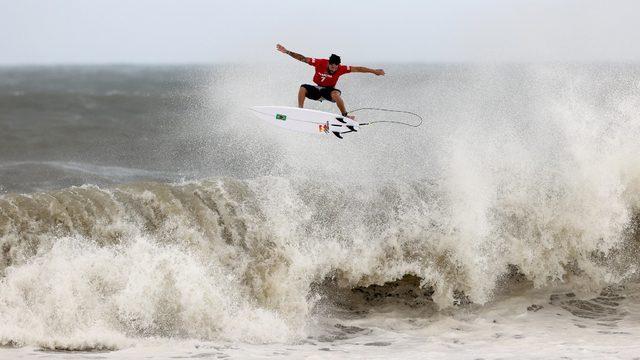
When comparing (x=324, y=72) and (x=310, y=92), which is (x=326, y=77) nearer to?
(x=324, y=72)

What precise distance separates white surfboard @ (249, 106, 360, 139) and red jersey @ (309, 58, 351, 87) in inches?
21.5

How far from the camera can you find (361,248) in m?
11.5

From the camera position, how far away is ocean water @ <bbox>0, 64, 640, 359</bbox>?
880cm

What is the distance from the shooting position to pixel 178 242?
34.8 ft

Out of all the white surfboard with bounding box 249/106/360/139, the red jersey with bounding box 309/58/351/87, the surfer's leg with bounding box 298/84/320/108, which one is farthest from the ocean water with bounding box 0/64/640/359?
the red jersey with bounding box 309/58/351/87


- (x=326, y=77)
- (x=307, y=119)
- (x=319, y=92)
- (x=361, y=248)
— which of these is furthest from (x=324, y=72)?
(x=361, y=248)

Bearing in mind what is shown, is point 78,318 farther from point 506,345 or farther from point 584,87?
point 584,87

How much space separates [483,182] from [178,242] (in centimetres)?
523

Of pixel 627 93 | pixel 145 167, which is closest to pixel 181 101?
pixel 145 167

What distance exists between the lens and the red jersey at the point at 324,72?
12227 millimetres

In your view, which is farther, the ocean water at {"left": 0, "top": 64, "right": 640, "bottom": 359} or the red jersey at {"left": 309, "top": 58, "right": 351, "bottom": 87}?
the red jersey at {"left": 309, "top": 58, "right": 351, "bottom": 87}

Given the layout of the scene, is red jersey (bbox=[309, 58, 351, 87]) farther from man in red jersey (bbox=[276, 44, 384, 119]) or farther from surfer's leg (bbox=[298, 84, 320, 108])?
surfer's leg (bbox=[298, 84, 320, 108])

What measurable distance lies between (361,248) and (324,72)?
2886 mm

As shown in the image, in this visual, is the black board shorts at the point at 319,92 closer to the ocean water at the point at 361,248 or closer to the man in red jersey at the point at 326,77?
the man in red jersey at the point at 326,77
